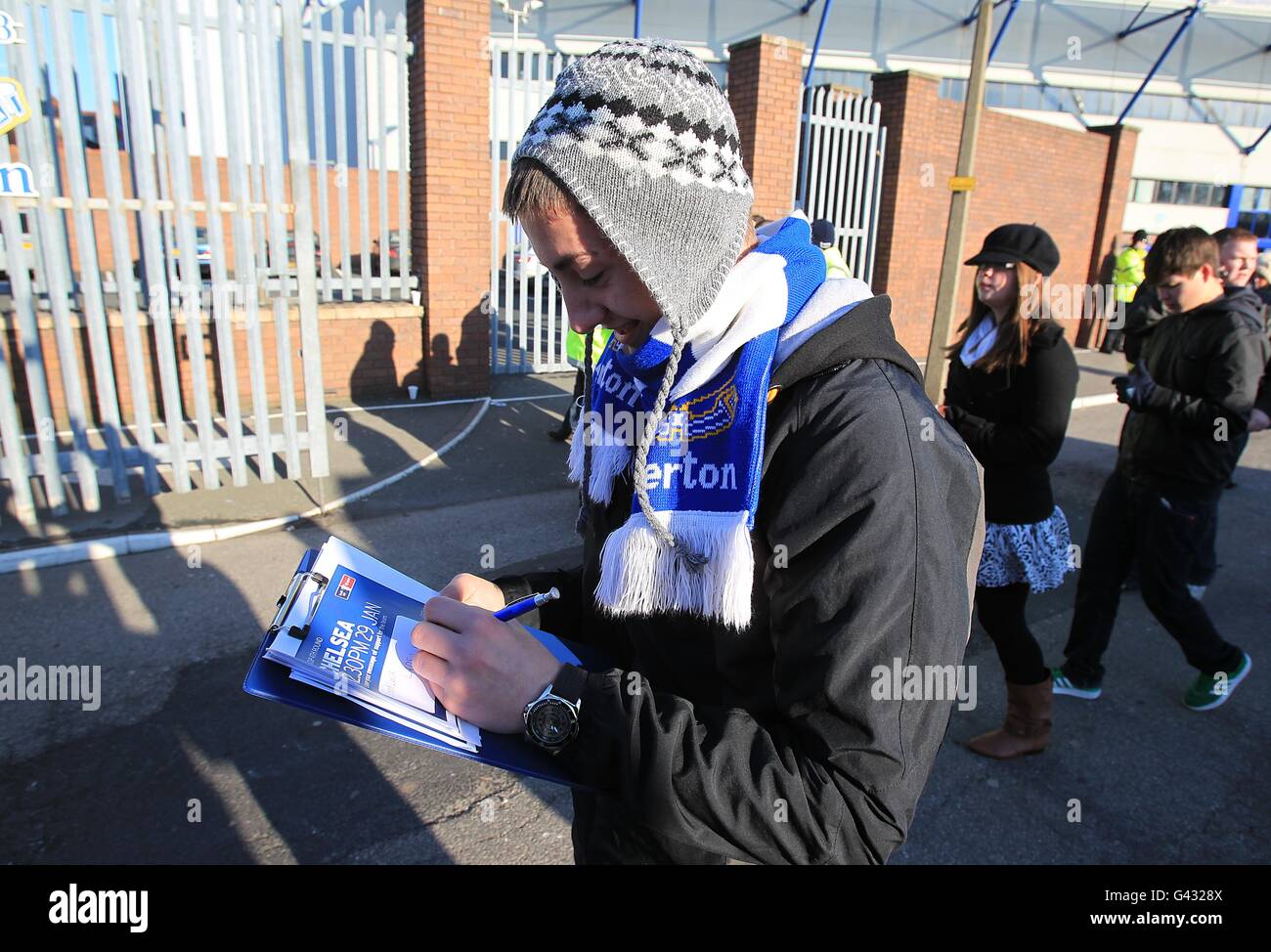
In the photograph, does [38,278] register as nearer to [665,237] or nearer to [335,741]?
[335,741]

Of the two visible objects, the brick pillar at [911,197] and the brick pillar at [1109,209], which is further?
the brick pillar at [1109,209]

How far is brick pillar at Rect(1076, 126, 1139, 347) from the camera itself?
15852mm

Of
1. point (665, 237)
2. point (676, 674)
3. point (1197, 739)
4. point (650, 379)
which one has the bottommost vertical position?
point (1197, 739)

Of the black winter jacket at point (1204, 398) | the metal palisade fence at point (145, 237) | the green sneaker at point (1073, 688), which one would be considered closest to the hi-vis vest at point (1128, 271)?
the black winter jacket at point (1204, 398)

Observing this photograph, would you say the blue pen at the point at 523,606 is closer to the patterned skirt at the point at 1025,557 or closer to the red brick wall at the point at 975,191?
the patterned skirt at the point at 1025,557

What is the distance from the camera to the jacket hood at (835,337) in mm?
1164

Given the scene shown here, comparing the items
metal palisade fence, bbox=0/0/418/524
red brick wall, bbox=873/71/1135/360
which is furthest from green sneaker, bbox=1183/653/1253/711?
red brick wall, bbox=873/71/1135/360

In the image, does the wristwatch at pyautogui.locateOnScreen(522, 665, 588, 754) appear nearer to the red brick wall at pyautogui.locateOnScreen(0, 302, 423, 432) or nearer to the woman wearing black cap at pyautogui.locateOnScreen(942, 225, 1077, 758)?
the woman wearing black cap at pyautogui.locateOnScreen(942, 225, 1077, 758)

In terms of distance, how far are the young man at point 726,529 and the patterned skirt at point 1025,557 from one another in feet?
7.73

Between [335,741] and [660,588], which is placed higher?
[660,588]

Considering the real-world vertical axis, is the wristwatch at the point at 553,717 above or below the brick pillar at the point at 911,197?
below
